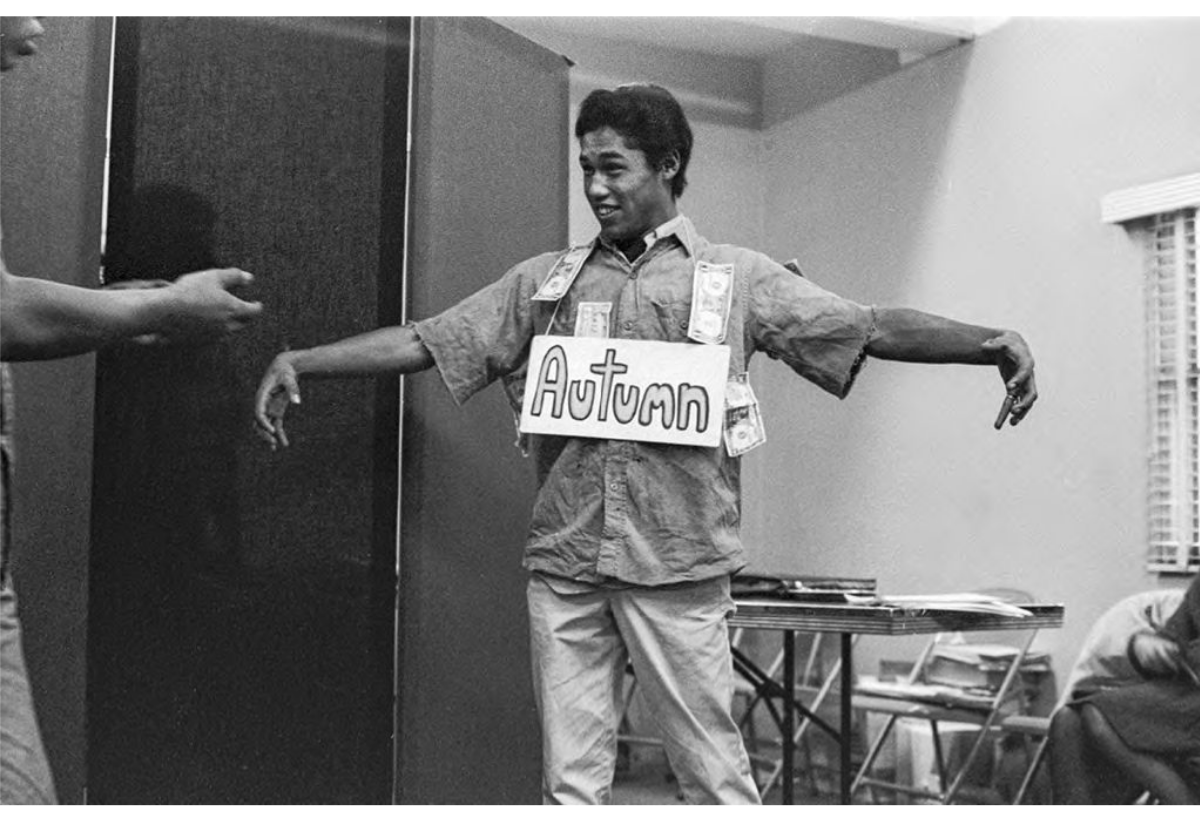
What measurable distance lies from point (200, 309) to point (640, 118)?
48.7 inches

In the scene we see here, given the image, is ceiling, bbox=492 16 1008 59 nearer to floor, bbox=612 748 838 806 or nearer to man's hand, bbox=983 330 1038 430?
floor, bbox=612 748 838 806

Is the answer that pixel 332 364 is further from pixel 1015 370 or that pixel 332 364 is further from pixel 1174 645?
pixel 1174 645

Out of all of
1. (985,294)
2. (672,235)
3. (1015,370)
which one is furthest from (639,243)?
(985,294)

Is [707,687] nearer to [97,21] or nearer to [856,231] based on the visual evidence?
[97,21]

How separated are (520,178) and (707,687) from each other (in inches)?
71.9

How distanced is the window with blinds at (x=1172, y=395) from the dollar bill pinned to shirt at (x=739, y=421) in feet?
11.6

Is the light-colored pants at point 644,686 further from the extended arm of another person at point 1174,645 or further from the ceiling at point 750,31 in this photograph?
the ceiling at point 750,31

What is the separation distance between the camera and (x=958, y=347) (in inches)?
120

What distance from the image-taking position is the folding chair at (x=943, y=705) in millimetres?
5934

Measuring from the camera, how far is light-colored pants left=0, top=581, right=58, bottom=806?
206 centimetres

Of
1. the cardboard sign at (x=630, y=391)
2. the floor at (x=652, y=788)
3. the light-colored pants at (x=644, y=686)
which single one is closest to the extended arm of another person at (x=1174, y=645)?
the floor at (x=652, y=788)

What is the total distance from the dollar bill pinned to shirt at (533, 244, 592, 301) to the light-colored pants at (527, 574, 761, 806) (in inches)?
24.1

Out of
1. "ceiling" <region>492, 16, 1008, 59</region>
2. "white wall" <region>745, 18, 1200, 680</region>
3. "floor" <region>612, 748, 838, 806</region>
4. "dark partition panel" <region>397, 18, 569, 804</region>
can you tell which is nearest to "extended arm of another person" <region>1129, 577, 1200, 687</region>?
"white wall" <region>745, 18, 1200, 680</region>

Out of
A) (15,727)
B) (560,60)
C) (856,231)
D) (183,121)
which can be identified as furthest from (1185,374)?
(15,727)
